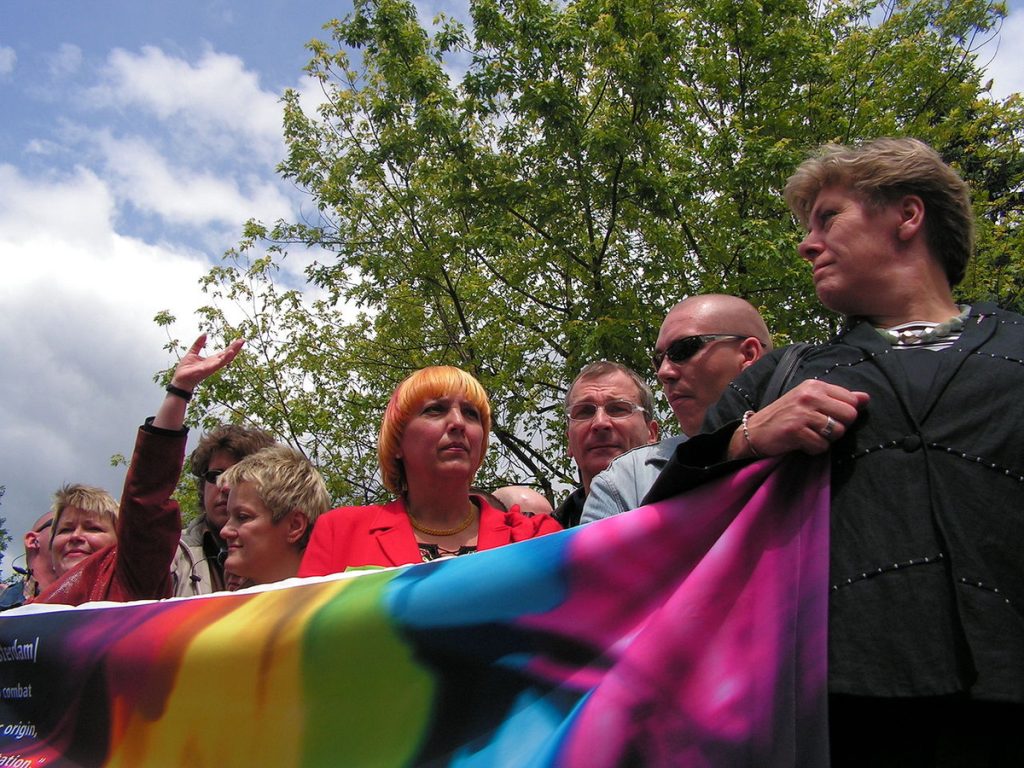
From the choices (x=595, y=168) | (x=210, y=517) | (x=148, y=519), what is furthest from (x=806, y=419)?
(x=595, y=168)

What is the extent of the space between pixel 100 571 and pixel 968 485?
282 cm

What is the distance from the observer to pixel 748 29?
1037 centimetres

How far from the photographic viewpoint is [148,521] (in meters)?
3.03

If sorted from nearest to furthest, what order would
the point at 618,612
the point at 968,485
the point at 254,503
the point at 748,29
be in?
the point at 968,485
the point at 618,612
the point at 254,503
the point at 748,29

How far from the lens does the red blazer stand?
275cm

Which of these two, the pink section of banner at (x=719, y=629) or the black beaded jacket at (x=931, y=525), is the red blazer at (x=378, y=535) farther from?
the black beaded jacket at (x=931, y=525)

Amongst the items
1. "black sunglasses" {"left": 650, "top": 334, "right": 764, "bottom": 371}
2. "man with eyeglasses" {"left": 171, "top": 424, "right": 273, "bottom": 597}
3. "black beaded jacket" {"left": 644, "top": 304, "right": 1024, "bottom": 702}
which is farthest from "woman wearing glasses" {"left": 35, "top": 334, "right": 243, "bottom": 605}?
"black beaded jacket" {"left": 644, "top": 304, "right": 1024, "bottom": 702}

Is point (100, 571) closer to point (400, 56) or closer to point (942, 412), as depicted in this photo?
point (942, 412)

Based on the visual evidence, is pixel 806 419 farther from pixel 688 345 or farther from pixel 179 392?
pixel 179 392

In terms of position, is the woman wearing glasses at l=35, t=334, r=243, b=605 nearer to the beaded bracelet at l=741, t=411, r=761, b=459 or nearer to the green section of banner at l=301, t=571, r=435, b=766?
the green section of banner at l=301, t=571, r=435, b=766

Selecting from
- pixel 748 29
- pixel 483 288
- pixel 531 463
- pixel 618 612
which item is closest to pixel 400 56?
pixel 483 288

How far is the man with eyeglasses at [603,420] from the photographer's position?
370cm

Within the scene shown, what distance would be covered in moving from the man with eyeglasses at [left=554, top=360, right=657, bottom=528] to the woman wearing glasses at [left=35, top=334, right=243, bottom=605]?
4.67 ft

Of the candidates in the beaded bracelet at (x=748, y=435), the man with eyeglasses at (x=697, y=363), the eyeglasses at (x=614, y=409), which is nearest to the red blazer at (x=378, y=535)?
the man with eyeglasses at (x=697, y=363)
